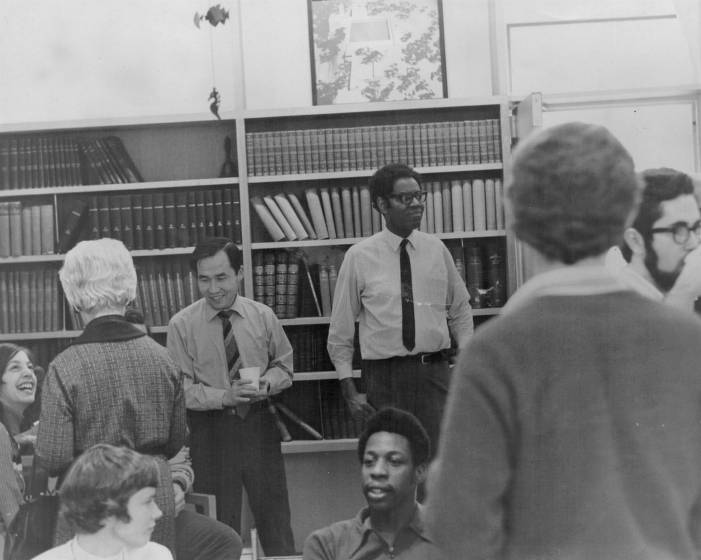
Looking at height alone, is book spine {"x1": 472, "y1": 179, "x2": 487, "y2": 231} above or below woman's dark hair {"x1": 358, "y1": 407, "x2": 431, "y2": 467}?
above

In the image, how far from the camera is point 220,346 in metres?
2.62

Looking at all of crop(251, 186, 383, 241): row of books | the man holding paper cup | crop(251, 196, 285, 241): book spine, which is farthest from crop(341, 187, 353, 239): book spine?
the man holding paper cup

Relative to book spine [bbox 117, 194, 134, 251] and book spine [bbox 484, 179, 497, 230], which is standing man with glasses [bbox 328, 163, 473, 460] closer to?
book spine [bbox 484, 179, 497, 230]

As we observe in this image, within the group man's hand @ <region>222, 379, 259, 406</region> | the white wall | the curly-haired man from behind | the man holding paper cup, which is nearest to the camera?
the curly-haired man from behind

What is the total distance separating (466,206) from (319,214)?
1.81 ft

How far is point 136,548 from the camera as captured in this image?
1.76 metres

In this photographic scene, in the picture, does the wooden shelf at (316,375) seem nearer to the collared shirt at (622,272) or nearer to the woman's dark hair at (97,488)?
the woman's dark hair at (97,488)

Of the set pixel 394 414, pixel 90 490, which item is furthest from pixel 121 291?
pixel 394 414

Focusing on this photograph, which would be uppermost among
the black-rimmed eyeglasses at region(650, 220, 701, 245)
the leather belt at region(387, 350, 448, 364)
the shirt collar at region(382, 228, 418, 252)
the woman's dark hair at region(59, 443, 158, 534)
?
the shirt collar at region(382, 228, 418, 252)

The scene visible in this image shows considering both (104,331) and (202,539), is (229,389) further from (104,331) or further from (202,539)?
(104,331)

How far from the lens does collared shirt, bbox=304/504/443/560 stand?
1865 mm

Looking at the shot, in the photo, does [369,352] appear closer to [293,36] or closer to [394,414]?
[394,414]

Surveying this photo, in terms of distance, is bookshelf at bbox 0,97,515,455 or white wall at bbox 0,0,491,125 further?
bookshelf at bbox 0,97,515,455

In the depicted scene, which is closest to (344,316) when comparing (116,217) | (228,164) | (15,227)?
(228,164)
